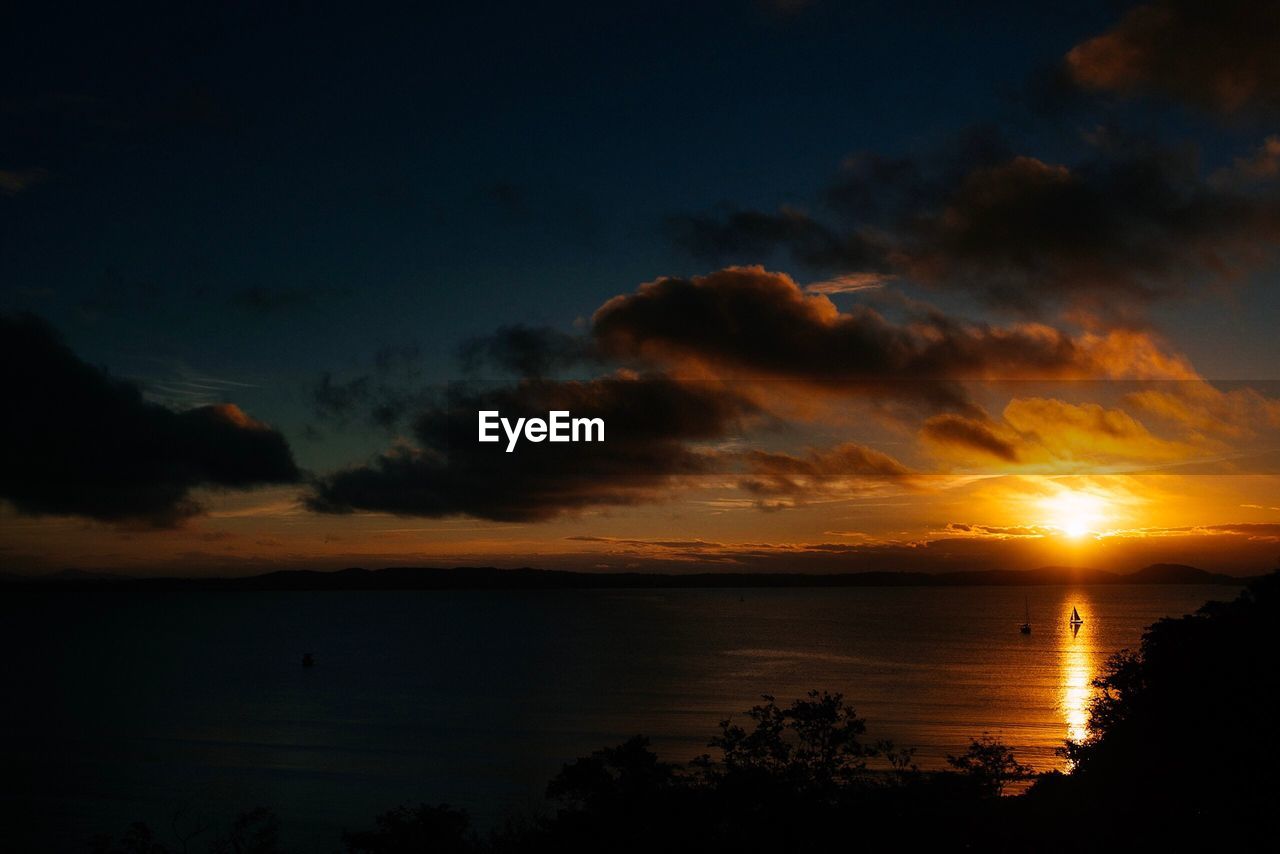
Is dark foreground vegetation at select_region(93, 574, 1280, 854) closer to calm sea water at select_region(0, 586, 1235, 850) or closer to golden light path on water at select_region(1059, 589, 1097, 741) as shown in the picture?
golden light path on water at select_region(1059, 589, 1097, 741)

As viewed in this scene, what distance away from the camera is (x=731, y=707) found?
91.8m

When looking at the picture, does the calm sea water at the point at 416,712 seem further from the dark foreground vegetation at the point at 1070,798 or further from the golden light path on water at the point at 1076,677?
the dark foreground vegetation at the point at 1070,798

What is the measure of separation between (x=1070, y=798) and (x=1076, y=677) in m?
106

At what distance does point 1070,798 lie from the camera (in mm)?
24891

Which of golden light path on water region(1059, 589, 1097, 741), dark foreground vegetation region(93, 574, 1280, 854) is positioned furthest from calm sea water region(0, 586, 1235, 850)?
dark foreground vegetation region(93, 574, 1280, 854)

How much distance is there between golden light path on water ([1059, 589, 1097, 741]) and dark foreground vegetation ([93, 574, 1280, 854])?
909 inches

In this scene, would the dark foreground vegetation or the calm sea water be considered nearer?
the dark foreground vegetation

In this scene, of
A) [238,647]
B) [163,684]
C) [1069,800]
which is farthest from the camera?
[238,647]

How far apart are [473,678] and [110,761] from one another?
5160 centimetres

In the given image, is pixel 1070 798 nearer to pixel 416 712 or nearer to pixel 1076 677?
pixel 416 712

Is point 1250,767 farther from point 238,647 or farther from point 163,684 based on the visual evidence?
point 238,647

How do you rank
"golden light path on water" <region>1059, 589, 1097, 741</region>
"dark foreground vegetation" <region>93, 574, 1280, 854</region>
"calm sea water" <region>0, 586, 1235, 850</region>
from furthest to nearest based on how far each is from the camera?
"golden light path on water" <region>1059, 589, 1097, 741</region> → "calm sea water" <region>0, 586, 1235, 850</region> → "dark foreground vegetation" <region>93, 574, 1280, 854</region>

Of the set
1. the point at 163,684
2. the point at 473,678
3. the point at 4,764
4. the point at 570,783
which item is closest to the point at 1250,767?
the point at 570,783

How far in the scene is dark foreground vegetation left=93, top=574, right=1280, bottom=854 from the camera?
75.2 ft
